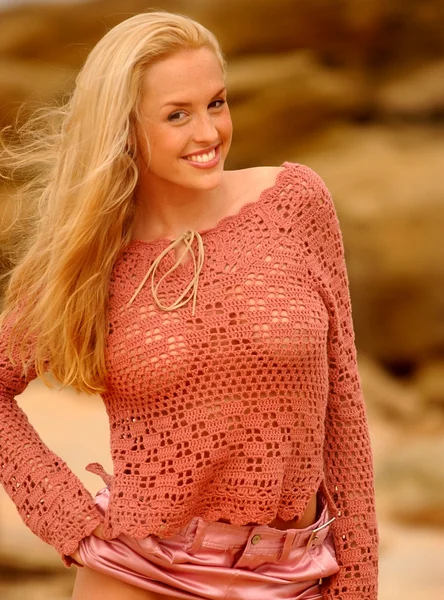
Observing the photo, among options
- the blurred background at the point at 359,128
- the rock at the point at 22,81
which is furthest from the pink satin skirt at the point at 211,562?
the rock at the point at 22,81

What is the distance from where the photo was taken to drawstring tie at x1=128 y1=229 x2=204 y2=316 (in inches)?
81.3

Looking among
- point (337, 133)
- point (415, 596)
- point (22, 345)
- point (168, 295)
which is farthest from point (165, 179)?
point (337, 133)

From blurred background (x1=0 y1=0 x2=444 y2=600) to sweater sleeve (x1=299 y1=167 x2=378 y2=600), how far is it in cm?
363

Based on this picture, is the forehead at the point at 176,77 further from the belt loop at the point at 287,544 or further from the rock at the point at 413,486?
the rock at the point at 413,486

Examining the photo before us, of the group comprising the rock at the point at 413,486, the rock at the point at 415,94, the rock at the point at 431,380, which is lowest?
the rock at the point at 413,486

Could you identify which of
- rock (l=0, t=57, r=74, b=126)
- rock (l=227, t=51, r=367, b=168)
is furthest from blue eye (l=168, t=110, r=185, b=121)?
rock (l=227, t=51, r=367, b=168)

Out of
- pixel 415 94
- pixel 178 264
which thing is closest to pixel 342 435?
pixel 178 264

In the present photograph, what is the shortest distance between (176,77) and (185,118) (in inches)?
2.8

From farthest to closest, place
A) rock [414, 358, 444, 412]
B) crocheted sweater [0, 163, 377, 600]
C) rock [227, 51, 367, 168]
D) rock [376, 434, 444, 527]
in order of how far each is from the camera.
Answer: rock [414, 358, 444, 412] < rock [227, 51, 367, 168] < rock [376, 434, 444, 527] < crocheted sweater [0, 163, 377, 600]

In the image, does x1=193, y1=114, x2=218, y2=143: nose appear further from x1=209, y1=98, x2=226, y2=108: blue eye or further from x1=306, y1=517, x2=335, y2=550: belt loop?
x1=306, y1=517, x2=335, y2=550: belt loop

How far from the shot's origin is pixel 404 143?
6.75 meters

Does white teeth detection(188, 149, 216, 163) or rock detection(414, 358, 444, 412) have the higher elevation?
rock detection(414, 358, 444, 412)

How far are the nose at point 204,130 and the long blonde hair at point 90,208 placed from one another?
4.5 inches

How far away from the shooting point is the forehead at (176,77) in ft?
6.70
